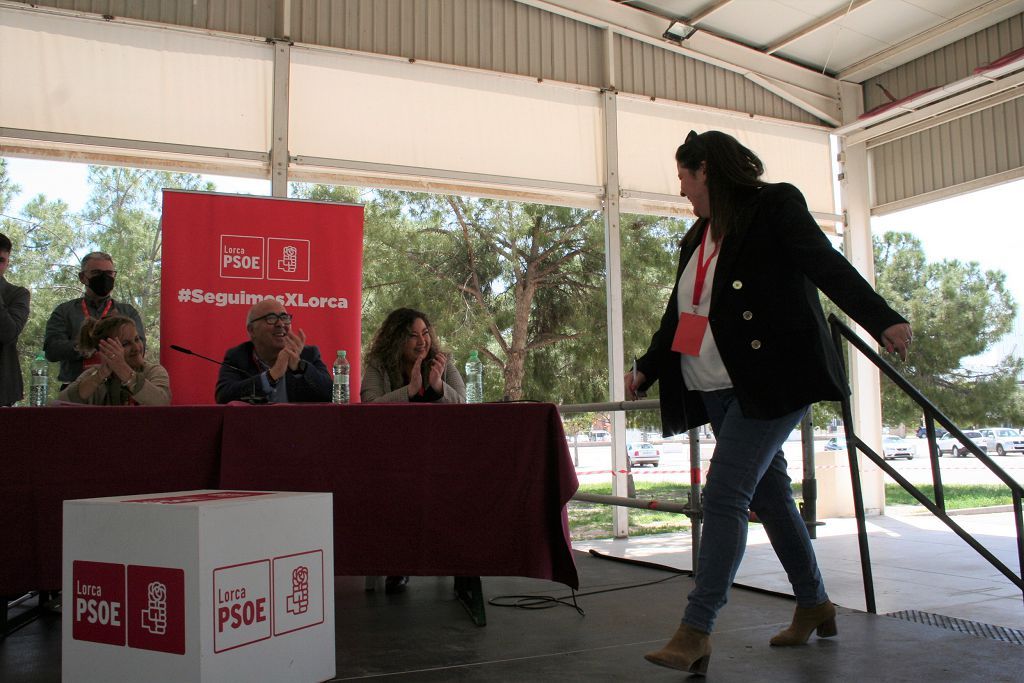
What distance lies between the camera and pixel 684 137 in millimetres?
6738

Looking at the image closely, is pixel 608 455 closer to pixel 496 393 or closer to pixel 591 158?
pixel 496 393

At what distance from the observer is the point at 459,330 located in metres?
7.43

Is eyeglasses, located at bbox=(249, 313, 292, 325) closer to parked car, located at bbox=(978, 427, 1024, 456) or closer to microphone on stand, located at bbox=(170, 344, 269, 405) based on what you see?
microphone on stand, located at bbox=(170, 344, 269, 405)

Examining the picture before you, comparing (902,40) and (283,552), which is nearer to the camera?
(283,552)

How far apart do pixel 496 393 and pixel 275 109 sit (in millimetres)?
3412

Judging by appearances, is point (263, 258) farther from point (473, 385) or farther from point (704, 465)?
point (704, 465)

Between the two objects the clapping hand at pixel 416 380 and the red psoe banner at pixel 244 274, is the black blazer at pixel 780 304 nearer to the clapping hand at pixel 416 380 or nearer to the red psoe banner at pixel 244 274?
the clapping hand at pixel 416 380

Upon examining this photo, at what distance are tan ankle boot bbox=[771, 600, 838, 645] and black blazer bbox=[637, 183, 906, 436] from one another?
59 centimetres

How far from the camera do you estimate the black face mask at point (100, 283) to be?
3.72m

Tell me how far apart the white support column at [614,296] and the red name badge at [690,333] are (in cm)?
391

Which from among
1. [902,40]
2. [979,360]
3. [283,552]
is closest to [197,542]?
[283,552]

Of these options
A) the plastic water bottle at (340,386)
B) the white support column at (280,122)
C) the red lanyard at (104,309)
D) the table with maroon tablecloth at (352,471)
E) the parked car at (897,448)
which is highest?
the white support column at (280,122)

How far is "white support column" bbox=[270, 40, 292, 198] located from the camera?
512cm

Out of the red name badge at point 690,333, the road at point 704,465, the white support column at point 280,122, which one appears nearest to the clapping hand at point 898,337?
the red name badge at point 690,333
